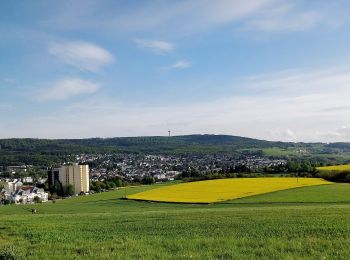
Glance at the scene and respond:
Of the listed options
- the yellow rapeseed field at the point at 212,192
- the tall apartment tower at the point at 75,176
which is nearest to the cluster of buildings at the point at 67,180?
the tall apartment tower at the point at 75,176

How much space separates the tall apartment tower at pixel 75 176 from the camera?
156 metres

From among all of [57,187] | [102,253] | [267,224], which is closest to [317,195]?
[267,224]

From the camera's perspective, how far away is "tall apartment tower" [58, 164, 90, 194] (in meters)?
156

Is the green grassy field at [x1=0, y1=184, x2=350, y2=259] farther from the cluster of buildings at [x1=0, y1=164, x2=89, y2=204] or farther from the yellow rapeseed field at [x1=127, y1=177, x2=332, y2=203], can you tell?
the cluster of buildings at [x1=0, y1=164, x2=89, y2=204]

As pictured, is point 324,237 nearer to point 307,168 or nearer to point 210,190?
point 210,190

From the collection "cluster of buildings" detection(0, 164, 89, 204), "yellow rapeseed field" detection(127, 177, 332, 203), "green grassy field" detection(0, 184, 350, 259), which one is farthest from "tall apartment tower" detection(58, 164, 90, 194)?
"green grassy field" detection(0, 184, 350, 259)

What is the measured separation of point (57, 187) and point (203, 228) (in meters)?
132

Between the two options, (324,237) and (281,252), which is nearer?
(281,252)

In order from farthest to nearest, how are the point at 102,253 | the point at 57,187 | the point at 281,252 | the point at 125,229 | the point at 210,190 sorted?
the point at 57,187, the point at 210,190, the point at 125,229, the point at 102,253, the point at 281,252

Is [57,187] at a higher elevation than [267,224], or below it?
below

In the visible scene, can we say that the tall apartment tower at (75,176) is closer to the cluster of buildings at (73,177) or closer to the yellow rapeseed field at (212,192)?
the cluster of buildings at (73,177)

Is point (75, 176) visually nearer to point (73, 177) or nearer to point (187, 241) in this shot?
point (73, 177)

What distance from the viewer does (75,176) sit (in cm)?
16138

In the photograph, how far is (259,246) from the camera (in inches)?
492
